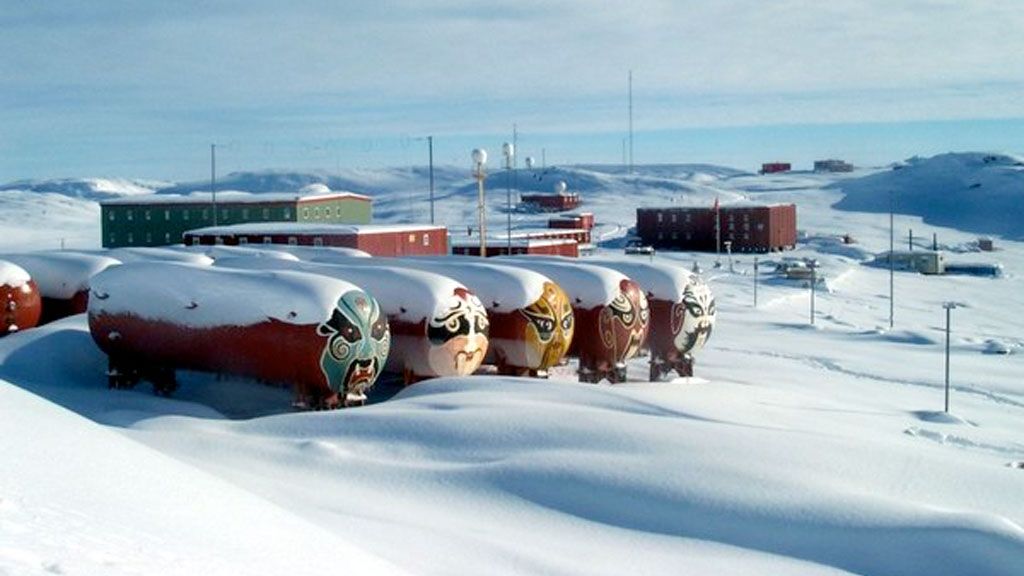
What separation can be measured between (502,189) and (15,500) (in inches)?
4179

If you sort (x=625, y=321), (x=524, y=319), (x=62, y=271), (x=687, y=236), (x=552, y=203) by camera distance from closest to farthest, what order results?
(x=524, y=319), (x=625, y=321), (x=62, y=271), (x=687, y=236), (x=552, y=203)

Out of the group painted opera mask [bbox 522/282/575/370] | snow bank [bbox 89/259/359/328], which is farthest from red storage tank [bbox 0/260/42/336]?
painted opera mask [bbox 522/282/575/370]

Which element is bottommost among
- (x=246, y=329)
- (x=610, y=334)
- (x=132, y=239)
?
(x=610, y=334)

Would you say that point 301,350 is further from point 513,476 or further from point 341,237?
point 341,237

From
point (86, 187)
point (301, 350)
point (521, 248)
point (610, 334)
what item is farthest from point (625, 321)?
point (86, 187)

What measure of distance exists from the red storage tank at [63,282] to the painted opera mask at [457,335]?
8.80 meters

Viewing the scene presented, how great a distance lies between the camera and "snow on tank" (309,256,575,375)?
18.4m

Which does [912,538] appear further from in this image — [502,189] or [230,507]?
[502,189]

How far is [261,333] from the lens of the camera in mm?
15828

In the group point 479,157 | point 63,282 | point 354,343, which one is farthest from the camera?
point 479,157

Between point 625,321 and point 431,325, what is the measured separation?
13.1ft

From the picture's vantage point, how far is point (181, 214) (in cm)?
4672

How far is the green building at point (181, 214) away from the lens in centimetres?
4638

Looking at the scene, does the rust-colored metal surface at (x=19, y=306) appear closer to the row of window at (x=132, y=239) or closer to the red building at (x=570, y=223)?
the row of window at (x=132, y=239)
